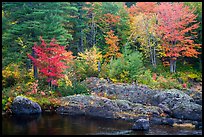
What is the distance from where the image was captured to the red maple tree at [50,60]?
25.7 meters

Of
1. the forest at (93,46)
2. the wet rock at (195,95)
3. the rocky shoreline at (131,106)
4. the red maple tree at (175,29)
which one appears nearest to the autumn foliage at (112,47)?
the forest at (93,46)

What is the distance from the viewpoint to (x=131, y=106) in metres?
24.2

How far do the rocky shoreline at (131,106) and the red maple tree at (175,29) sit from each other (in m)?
8.09

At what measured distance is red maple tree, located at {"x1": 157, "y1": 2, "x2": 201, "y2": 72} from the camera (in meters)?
33.7

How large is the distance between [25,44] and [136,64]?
380 inches

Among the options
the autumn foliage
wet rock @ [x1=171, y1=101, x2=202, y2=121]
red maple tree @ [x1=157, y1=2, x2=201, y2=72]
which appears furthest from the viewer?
the autumn foliage

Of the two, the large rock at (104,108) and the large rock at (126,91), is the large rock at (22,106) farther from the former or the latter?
the large rock at (126,91)

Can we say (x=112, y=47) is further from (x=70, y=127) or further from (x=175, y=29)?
(x=70, y=127)

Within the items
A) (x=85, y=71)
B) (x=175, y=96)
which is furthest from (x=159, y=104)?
(x=85, y=71)

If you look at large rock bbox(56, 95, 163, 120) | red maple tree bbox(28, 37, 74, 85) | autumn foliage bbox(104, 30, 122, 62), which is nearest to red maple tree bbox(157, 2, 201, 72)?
autumn foliage bbox(104, 30, 122, 62)

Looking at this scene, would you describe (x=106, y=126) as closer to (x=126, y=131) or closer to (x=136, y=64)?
(x=126, y=131)

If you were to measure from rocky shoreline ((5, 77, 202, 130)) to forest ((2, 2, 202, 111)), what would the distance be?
1.13m

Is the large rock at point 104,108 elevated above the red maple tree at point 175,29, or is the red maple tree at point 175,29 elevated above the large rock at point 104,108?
the red maple tree at point 175,29

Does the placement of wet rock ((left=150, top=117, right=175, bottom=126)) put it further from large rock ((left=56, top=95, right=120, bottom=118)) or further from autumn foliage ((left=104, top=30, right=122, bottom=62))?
autumn foliage ((left=104, top=30, right=122, bottom=62))
